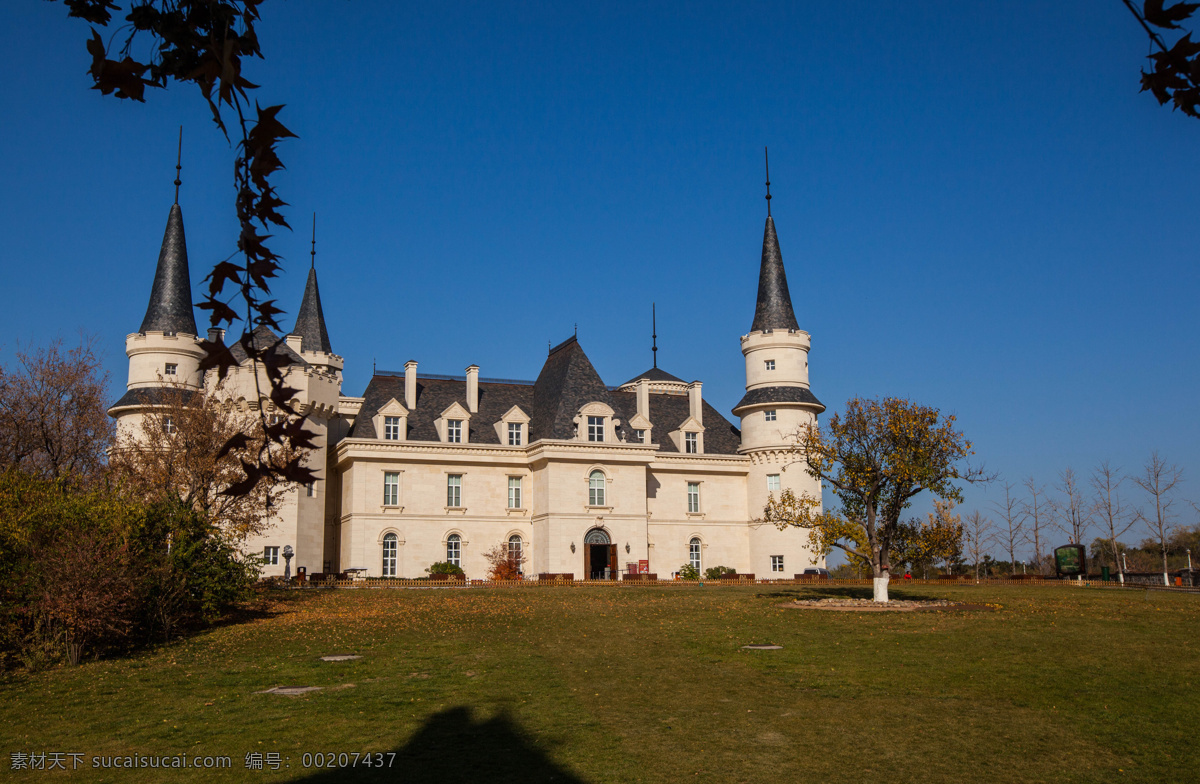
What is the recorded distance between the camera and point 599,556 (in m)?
48.2

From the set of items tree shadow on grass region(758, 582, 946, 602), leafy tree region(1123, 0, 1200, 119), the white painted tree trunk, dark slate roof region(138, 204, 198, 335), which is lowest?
tree shadow on grass region(758, 582, 946, 602)

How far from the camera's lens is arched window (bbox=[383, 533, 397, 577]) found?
4669 centimetres

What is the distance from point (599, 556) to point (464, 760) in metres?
38.4

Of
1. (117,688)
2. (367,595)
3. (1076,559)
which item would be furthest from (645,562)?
(117,688)

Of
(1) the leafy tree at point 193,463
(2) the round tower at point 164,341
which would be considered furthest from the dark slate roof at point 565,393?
(1) the leafy tree at point 193,463

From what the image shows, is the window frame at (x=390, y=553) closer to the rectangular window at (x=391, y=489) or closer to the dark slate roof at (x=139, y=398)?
the rectangular window at (x=391, y=489)

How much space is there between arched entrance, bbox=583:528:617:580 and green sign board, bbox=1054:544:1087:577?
2512cm

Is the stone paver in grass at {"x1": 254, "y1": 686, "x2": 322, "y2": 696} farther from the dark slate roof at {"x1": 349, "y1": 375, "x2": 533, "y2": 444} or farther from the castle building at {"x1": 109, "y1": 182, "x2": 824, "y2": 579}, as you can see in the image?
the dark slate roof at {"x1": 349, "y1": 375, "x2": 533, "y2": 444}

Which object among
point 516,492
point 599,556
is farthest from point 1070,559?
point 516,492

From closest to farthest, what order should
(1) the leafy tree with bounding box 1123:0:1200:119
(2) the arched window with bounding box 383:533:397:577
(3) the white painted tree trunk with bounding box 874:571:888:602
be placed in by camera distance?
(1) the leafy tree with bounding box 1123:0:1200:119 → (3) the white painted tree trunk with bounding box 874:571:888:602 → (2) the arched window with bounding box 383:533:397:577

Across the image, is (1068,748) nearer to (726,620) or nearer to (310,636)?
(726,620)

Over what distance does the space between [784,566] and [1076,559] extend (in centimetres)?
1603

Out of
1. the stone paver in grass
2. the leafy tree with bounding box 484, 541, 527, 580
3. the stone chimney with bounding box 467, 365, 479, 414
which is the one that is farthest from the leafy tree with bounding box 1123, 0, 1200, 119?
the stone chimney with bounding box 467, 365, 479, 414

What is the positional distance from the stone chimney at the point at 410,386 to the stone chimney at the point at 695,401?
55.6 ft
